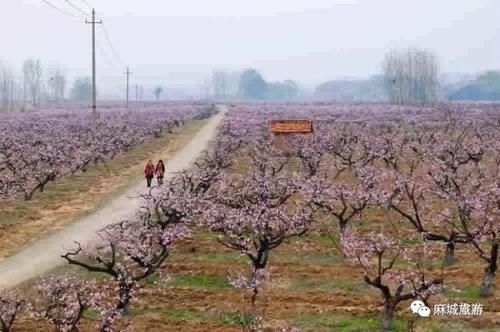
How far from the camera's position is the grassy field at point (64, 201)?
91.9 feet

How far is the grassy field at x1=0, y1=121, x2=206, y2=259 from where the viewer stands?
28000mm

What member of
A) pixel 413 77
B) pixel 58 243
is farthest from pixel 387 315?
pixel 413 77

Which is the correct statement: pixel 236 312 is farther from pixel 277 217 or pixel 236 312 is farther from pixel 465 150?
pixel 465 150

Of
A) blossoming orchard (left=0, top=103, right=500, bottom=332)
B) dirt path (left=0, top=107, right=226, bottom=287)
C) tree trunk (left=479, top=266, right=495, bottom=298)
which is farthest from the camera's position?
dirt path (left=0, top=107, right=226, bottom=287)

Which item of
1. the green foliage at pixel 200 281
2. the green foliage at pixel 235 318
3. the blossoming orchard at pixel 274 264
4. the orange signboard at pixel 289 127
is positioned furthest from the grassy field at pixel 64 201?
the green foliage at pixel 235 318

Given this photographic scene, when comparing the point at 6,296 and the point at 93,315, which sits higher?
the point at 6,296

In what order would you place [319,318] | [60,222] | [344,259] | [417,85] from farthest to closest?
[417,85] < [60,222] < [344,259] < [319,318]

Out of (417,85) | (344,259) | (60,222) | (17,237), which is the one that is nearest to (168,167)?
(60,222)

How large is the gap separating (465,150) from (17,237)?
81.1 feet

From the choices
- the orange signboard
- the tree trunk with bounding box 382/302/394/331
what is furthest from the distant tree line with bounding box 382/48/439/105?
the tree trunk with bounding box 382/302/394/331

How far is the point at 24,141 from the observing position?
1902 inches

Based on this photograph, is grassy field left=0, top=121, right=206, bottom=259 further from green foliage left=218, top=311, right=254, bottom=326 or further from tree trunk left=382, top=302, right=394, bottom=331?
tree trunk left=382, top=302, right=394, bottom=331

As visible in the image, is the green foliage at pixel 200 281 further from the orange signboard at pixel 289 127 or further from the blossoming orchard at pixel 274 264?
the orange signboard at pixel 289 127

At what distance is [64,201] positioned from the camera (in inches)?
1373
